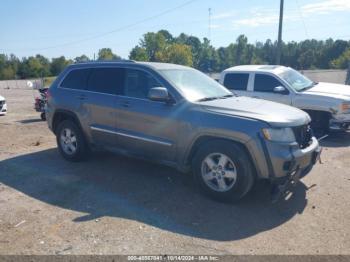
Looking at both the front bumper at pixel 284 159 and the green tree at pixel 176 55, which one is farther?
the green tree at pixel 176 55

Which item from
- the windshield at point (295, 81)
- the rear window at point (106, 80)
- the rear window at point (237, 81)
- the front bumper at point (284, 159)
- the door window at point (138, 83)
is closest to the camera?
the front bumper at point (284, 159)

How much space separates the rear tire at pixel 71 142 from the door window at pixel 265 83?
4981 millimetres

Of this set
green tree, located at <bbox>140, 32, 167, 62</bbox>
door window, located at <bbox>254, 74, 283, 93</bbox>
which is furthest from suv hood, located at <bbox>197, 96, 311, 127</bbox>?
green tree, located at <bbox>140, 32, 167, 62</bbox>

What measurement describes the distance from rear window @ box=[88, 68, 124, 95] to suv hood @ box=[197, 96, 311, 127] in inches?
62.0

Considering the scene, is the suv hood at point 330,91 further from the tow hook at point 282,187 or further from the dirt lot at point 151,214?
the tow hook at point 282,187

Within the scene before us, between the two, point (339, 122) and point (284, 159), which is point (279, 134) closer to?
point (284, 159)

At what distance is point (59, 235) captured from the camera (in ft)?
12.5

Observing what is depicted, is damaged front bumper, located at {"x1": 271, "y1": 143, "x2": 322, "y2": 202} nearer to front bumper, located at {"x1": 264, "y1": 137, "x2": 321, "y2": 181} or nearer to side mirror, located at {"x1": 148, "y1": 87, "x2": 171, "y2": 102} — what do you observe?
front bumper, located at {"x1": 264, "y1": 137, "x2": 321, "y2": 181}

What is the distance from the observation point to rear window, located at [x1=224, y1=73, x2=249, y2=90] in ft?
30.5

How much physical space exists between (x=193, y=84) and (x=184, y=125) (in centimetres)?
92

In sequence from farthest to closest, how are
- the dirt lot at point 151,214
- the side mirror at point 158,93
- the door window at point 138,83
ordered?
the door window at point 138,83 < the side mirror at point 158,93 < the dirt lot at point 151,214

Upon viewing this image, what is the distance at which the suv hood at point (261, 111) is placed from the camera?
4320 mm

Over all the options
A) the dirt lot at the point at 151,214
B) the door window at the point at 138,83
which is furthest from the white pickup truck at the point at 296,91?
the door window at the point at 138,83

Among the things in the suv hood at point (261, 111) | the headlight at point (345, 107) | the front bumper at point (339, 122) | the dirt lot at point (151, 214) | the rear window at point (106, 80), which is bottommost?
the dirt lot at point (151, 214)
